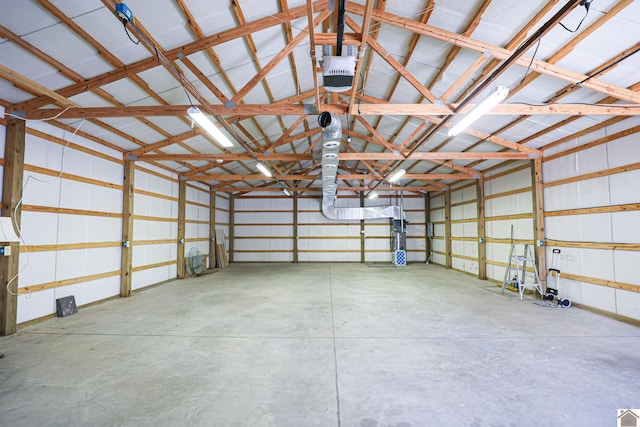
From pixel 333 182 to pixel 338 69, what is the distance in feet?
17.8

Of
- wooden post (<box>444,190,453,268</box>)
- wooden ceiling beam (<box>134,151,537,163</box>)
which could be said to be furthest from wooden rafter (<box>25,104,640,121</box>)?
wooden post (<box>444,190,453,268</box>)

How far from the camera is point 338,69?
3170mm

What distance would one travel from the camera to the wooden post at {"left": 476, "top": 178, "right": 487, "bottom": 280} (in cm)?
861

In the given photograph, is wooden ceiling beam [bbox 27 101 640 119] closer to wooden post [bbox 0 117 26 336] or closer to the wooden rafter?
the wooden rafter

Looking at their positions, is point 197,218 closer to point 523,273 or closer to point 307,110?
point 307,110

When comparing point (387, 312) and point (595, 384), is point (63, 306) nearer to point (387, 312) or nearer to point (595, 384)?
point (387, 312)

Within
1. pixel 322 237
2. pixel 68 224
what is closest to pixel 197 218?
pixel 68 224

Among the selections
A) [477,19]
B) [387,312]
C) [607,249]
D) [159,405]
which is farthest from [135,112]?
[607,249]

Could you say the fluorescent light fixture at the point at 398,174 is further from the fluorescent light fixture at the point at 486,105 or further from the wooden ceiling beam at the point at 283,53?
the wooden ceiling beam at the point at 283,53

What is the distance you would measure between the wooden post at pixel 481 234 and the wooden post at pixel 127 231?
372 inches

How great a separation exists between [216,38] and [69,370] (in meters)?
4.19

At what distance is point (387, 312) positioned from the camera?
4.96m

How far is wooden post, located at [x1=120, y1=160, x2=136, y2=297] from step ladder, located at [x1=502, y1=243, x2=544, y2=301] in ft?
27.9

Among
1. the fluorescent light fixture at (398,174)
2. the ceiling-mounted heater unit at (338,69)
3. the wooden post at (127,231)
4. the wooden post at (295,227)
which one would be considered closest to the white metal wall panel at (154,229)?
the wooden post at (127,231)
